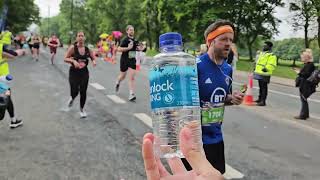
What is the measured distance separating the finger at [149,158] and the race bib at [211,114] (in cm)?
206

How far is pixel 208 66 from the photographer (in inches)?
152

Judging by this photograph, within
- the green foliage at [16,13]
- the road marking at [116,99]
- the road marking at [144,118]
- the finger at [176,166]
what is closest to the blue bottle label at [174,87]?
the finger at [176,166]

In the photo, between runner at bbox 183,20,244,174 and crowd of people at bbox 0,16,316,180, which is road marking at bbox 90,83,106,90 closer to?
crowd of people at bbox 0,16,316,180

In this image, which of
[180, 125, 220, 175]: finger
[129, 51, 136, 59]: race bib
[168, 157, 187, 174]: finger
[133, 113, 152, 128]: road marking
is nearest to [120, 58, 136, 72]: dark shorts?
[129, 51, 136, 59]: race bib

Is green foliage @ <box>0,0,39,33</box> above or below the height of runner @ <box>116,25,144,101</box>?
above

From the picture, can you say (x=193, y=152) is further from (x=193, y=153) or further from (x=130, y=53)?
(x=130, y=53)

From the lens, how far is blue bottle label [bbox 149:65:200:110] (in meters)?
2.09

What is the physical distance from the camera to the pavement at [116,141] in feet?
21.0

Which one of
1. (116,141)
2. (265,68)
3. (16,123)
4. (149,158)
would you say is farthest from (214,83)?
(265,68)

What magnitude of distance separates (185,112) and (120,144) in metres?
5.79

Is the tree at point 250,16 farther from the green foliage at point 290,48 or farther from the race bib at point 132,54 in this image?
the race bib at point 132,54

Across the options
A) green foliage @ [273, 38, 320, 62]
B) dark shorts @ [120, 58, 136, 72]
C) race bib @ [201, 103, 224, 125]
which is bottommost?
race bib @ [201, 103, 224, 125]

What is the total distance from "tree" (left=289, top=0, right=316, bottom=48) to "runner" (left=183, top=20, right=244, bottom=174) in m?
41.7

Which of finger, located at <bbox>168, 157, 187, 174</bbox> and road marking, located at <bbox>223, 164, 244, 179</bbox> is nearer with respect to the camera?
finger, located at <bbox>168, 157, 187, 174</bbox>
